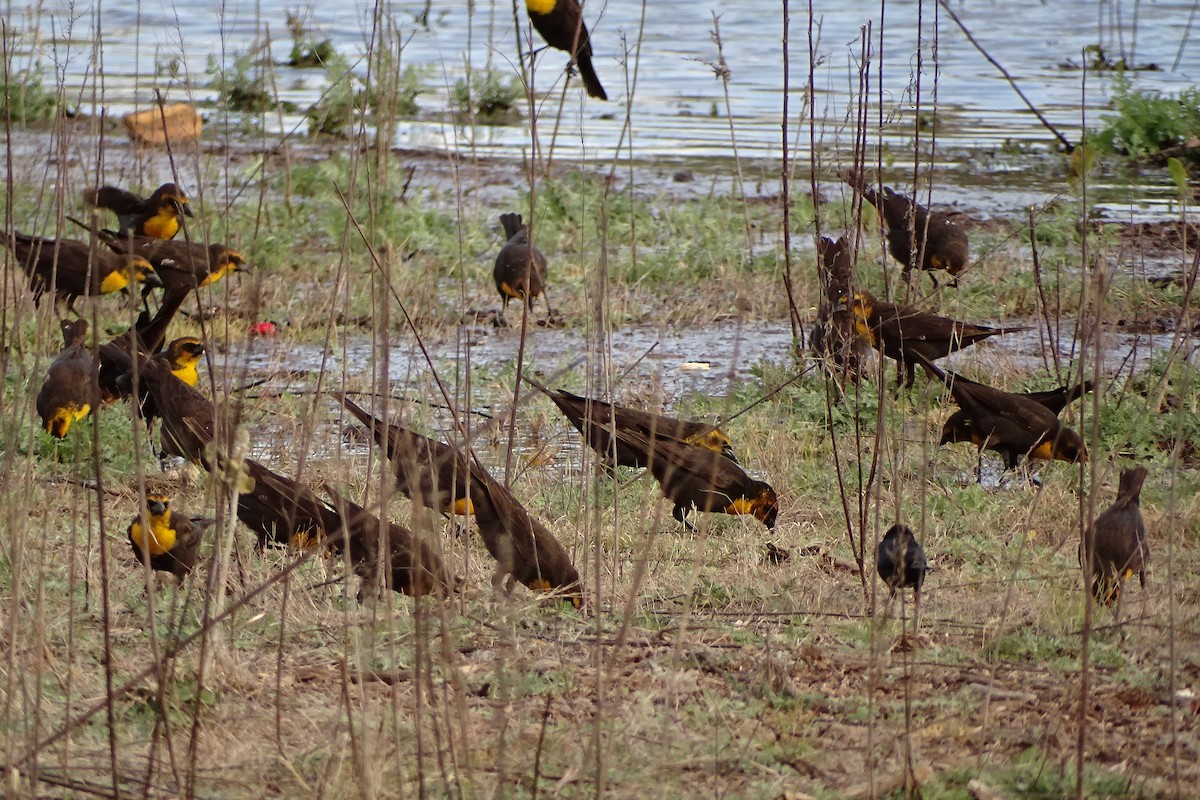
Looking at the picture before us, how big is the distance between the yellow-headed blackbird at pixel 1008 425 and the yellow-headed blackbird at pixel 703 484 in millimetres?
969

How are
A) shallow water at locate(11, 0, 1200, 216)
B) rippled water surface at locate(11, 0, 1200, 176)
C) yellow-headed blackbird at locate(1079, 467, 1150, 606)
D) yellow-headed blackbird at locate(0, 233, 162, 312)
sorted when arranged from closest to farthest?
1. yellow-headed blackbird at locate(1079, 467, 1150, 606)
2. yellow-headed blackbird at locate(0, 233, 162, 312)
3. shallow water at locate(11, 0, 1200, 216)
4. rippled water surface at locate(11, 0, 1200, 176)

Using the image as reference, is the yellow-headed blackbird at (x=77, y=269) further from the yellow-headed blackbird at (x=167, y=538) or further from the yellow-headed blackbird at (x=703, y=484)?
the yellow-headed blackbird at (x=703, y=484)

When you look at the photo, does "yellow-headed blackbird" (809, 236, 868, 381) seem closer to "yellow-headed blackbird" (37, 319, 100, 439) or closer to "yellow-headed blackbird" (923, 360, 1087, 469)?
"yellow-headed blackbird" (923, 360, 1087, 469)

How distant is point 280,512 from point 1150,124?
30.9 ft

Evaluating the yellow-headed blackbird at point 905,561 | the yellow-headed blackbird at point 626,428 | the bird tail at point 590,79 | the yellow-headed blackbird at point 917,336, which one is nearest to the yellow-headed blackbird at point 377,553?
the yellow-headed blackbird at point 626,428

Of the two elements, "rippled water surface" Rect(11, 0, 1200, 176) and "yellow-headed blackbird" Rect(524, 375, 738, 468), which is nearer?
"yellow-headed blackbird" Rect(524, 375, 738, 468)

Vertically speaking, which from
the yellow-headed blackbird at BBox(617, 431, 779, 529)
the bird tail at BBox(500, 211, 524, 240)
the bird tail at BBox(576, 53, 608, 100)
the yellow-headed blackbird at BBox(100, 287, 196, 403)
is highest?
the bird tail at BBox(576, 53, 608, 100)

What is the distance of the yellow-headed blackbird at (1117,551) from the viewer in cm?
412

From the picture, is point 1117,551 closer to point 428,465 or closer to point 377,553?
point 428,465

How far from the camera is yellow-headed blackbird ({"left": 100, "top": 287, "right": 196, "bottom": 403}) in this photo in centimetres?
570

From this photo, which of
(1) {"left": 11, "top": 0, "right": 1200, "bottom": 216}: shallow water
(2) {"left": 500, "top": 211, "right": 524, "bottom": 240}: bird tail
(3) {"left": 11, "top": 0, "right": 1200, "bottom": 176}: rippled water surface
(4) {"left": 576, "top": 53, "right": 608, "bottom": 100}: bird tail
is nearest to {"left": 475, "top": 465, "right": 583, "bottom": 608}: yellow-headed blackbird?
(4) {"left": 576, "top": 53, "right": 608, "bottom": 100}: bird tail

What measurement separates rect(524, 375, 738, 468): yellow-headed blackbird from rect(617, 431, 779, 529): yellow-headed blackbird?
0.15ft

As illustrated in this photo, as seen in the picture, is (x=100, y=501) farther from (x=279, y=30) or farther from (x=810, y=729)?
(x=279, y=30)

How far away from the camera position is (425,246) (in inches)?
357
